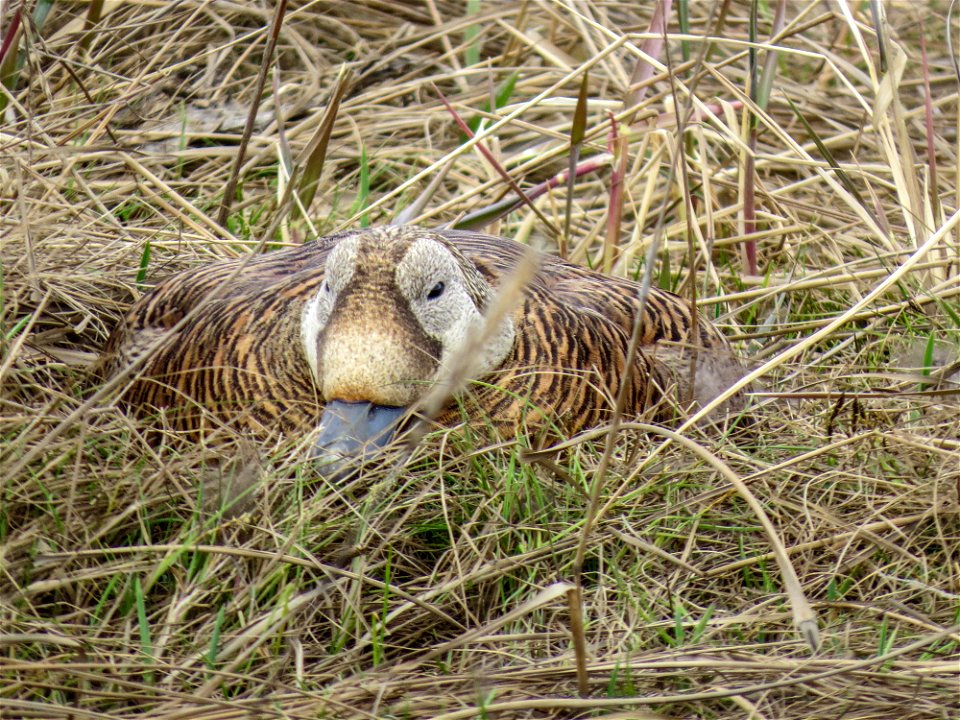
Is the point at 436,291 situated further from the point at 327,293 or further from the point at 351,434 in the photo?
the point at 351,434

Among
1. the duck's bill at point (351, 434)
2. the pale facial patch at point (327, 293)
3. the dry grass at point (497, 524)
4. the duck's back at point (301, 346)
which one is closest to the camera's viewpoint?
the dry grass at point (497, 524)

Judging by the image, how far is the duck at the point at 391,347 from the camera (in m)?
2.62

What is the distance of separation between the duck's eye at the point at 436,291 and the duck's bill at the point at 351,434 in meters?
0.25

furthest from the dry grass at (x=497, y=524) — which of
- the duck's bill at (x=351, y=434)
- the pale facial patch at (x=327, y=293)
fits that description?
the pale facial patch at (x=327, y=293)

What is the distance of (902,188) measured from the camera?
11.2 ft

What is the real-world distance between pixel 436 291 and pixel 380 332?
0.20 m

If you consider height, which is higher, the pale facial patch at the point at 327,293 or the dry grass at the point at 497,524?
the pale facial patch at the point at 327,293

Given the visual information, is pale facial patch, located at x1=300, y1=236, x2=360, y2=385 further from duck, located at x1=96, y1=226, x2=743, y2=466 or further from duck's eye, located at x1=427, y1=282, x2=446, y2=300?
duck's eye, located at x1=427, y1=282, x2=446, y2=300

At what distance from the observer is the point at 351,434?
2.57 meters

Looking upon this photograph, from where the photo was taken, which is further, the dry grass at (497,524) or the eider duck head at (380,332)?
the eider duck head at (380,332)

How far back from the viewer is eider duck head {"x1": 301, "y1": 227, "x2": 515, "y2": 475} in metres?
2.60

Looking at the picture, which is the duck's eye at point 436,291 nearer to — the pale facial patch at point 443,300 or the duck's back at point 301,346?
the pale facial patch at point 443,300

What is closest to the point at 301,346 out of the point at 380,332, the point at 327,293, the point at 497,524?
the point at 327,293

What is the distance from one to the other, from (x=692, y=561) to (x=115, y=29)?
8.12 feet
